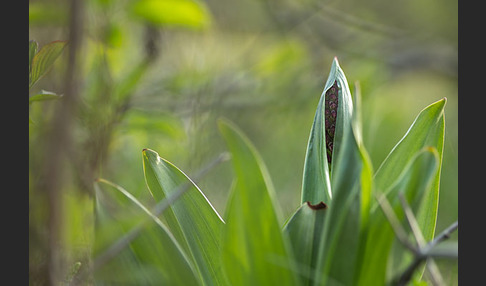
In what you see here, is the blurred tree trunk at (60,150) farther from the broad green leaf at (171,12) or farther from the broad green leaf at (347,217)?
the broad green leaf at (171,12)

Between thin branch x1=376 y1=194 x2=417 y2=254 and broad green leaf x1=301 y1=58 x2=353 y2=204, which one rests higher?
Result: broad green leaf x1=301 y1=58 x2=353 y2=204

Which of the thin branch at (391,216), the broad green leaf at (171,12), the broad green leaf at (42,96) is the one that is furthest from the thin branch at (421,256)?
the broad green leaf at (171,12)

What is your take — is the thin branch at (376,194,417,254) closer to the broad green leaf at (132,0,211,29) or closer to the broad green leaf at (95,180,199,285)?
the broad green leaf at (95,180,199,285)

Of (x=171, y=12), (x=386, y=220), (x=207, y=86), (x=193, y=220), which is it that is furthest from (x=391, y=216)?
(x=207, y=86)

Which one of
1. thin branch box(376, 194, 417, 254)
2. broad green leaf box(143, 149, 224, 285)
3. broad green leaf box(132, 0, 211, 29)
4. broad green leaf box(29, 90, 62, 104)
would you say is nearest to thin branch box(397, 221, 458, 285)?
thin branch box(376, 194, 417, 254)

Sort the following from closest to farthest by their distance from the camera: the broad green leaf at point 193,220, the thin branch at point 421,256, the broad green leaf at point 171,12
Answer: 1. the thin branch at point 421,256
2. the broad green leaf at point 193,220
3. the broad green leaf at point 171,12

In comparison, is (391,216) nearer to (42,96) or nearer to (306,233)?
(306,233)

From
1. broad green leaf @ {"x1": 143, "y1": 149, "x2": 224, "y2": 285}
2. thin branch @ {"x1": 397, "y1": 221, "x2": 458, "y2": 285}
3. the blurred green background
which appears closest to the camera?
thin branch @ {"x1": 397, "y1": 221, "x2": 458, "y2": 285}
